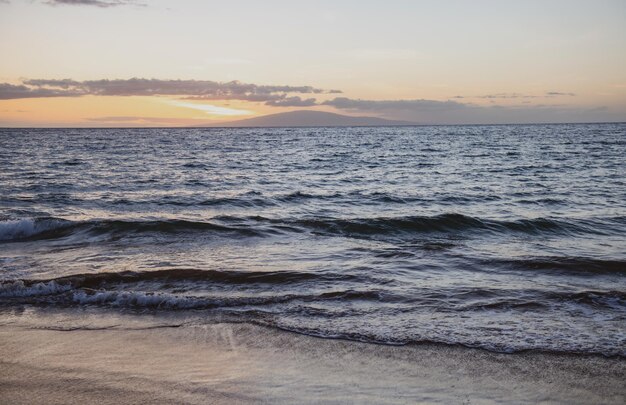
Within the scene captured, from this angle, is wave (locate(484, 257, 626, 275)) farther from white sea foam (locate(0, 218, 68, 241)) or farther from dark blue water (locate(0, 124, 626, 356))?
white sea foam (locate(0, 218, 68, 241))

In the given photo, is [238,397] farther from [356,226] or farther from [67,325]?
[356,226]

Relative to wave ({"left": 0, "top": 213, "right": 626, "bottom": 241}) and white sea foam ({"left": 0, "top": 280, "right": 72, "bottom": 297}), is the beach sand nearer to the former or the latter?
white sea foam ({"left": 0, "top": 280, "right": 72, "bottom": 297})

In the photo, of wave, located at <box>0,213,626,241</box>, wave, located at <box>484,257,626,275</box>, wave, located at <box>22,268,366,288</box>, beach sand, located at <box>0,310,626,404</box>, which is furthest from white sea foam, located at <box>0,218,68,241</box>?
wave, located at <box>484,257,626,275</box>

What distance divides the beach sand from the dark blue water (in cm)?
47

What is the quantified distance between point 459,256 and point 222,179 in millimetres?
19427

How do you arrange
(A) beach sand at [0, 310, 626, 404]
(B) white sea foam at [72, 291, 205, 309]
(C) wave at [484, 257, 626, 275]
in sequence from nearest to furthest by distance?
(A) beach sand at [0, 310, 626, 404] → (B) white sea foam at [72, 291, 205, 309] → (C) wave at [484, 257, 626, 275]

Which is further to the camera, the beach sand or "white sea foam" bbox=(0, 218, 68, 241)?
"white sea foam" bbox=(0, 218, 68, 241)

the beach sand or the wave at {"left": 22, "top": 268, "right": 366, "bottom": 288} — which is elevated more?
the beach sand

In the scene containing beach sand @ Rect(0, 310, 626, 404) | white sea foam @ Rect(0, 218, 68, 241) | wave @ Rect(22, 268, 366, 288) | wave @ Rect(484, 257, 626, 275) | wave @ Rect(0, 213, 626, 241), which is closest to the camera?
beach sand @ Rect(0, 310, 626, 404)

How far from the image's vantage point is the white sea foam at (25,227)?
14.5 meters

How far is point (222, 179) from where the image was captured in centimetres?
2908

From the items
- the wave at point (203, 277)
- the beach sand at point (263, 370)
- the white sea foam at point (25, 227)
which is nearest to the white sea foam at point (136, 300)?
the wave at point (203, 277)

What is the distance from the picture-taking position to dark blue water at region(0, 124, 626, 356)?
7418 millimetres

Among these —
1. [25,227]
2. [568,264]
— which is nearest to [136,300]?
[568,264]
